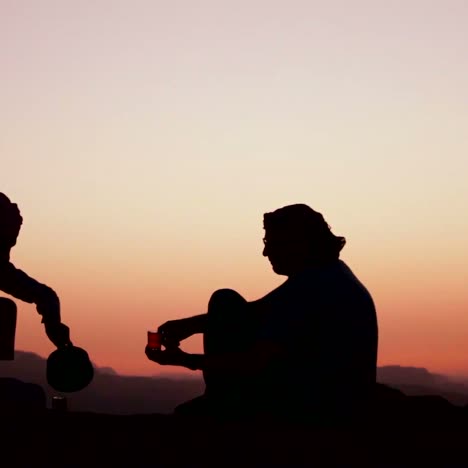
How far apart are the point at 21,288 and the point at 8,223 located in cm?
55

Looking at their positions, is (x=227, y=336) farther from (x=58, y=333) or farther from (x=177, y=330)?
(x=58, y=333)

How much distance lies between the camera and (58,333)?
7.86 metres

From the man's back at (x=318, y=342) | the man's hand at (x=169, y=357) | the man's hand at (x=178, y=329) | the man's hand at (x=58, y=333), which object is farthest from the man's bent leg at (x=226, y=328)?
the man's hand at (x=58, y=333)

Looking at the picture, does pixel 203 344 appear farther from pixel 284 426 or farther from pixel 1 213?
pixel 1 213

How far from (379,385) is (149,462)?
221 inches

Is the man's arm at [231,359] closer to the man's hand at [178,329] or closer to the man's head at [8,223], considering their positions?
the man's hand at [178,329]

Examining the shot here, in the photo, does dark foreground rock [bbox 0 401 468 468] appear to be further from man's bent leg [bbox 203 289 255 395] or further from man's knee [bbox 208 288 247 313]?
man's knee [bbox 208 288 247 313]

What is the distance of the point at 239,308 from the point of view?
6645 millimetres

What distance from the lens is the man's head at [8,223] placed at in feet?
26.4

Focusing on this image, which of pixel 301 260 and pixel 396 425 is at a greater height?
pixel 301 260

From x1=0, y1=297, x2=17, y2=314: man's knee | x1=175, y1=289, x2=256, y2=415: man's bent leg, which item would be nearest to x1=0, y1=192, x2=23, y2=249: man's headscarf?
x1=0, y1=297, x2=17, y2=314: man's knee

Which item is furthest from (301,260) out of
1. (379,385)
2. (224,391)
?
(379,385)

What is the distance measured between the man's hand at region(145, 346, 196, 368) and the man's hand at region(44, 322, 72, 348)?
3.31 feet

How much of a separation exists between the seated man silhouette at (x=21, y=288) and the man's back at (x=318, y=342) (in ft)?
6.90
